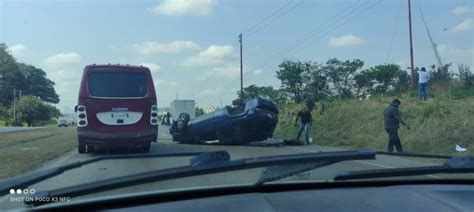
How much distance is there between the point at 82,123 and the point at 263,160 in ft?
43.9

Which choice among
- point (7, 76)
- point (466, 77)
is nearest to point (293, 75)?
point (466, 77)

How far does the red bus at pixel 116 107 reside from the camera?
631 inches

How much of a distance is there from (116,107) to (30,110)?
96359mm

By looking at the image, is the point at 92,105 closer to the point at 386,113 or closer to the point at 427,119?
the point at 386,113

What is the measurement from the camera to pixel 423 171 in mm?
3771

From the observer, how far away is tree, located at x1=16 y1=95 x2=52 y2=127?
344 ft

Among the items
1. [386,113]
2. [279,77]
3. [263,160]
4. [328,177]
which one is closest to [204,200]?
[263,160]

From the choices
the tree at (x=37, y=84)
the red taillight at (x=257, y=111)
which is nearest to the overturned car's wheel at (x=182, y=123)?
the red taillight at (x=257, y=111)

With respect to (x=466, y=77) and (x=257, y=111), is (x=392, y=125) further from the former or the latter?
(x=466, y=77)

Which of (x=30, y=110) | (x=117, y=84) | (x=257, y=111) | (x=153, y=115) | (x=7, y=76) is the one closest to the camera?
(x=117, y=84)

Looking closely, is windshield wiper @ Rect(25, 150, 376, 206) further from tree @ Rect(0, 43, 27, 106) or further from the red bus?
tree @ Rect(0, 43, 27, 106)

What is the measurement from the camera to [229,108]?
21391 mm

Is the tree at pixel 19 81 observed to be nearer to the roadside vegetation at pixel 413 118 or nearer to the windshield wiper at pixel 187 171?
the roadside vegetation at pixel 413 118

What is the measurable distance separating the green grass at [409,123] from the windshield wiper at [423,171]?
14.2 metres
